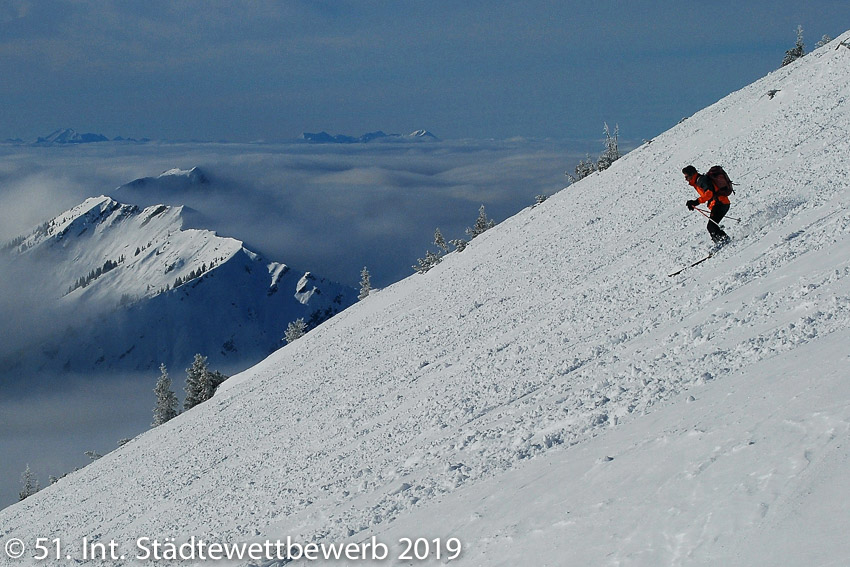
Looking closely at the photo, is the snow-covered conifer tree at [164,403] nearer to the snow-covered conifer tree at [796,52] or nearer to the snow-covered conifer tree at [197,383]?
the snow-covered conifer tree at [197,383]

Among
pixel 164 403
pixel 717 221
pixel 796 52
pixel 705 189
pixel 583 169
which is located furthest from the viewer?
pixel 164 403

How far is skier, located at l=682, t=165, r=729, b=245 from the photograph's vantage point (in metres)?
15.9

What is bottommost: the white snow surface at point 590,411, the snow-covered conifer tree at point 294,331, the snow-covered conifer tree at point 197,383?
the white snow surface at point 590,411

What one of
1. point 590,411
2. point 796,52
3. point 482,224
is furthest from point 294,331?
point 590,411

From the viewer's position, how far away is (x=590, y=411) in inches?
417

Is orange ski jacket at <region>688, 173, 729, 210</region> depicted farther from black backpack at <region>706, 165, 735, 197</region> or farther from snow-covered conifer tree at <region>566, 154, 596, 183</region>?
snow-covered conifer tree at <region>566, 154, 596, 183</region>

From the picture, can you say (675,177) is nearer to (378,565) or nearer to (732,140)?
(732,140)

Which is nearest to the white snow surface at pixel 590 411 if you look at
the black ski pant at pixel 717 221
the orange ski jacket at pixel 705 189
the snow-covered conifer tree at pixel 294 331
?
the black ski pant at pixel 717 221

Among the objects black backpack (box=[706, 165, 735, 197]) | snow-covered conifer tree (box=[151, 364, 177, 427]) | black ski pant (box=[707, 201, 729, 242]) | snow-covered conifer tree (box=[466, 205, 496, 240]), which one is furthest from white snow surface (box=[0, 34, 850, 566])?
snow-covered conifer tree (box=[151, 364, 177, 427])

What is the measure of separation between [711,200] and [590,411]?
825cm

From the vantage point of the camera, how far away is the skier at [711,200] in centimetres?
1590

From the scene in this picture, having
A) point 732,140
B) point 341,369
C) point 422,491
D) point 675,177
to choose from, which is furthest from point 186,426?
point 732,140

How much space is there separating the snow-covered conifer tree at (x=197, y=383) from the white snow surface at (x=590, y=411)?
28.6m

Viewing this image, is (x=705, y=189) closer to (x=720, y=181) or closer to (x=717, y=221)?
(x=720, y=181)
